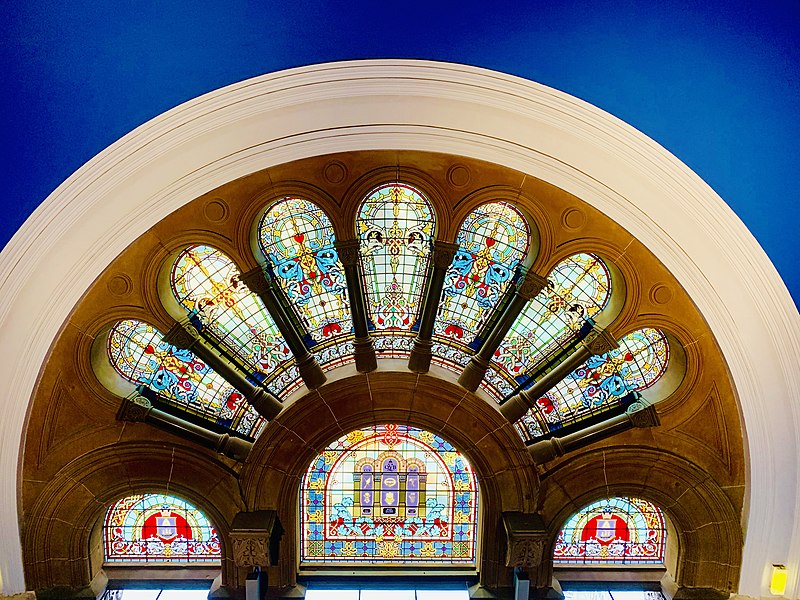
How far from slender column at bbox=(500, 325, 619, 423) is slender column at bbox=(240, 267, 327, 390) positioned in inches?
79.8

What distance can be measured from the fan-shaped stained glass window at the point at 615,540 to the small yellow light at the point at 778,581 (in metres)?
1.26

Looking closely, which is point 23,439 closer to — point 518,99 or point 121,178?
point 121,178

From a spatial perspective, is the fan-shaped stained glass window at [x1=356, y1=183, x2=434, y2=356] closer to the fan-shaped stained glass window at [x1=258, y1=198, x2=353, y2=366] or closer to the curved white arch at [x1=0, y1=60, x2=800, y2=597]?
the fan-shaped stained glass window at [x1=258, y1=198, x2=353, y2=366]

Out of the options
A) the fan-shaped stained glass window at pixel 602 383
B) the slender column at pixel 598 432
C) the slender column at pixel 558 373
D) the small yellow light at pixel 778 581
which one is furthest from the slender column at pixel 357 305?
the small yellow light at pixel 778 581

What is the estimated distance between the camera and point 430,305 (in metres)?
7.76

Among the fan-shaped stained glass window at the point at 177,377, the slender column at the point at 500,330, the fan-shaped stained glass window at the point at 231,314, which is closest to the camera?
the slender column at the point at 500,330

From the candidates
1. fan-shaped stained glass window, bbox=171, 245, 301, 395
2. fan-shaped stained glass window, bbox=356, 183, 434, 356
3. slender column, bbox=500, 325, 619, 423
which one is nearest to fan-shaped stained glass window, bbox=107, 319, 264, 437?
fan-shaped stained glass window, bbox=171, 245, 301, 395

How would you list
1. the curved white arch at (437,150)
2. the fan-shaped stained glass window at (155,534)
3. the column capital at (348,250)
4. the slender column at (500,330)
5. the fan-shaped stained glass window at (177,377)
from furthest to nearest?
1. the fan-shaped stained glass window at (155,534)
2. the fan-shaped stained glass window at (177,377)
3. the slender column at (500,330)
4. the column capital at (348,250)
5. the curved white arch at (437,150)

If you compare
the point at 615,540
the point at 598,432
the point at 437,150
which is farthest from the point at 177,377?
the point at 615,540

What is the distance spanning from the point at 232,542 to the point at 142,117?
4.32 m

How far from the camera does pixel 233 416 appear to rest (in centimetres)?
826

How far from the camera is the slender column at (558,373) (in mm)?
7887

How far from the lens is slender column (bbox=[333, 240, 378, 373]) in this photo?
7.62 meters

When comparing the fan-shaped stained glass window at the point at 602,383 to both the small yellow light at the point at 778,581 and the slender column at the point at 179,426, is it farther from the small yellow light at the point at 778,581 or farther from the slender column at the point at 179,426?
the slender column at the point at 179,426
